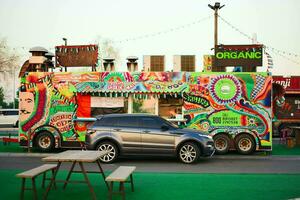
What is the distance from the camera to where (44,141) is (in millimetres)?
16312

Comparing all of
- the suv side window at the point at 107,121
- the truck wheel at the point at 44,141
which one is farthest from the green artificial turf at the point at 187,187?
the truck wheel at the point at 44,141

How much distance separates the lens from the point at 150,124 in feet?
44.8

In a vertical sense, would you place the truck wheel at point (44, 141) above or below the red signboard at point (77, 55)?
below

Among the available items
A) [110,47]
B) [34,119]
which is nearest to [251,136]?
[34,119]

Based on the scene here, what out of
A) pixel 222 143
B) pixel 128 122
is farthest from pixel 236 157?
pixel 128 122

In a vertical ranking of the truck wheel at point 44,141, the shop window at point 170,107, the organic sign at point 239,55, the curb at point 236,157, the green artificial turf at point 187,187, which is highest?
the organic sign at point 239,55

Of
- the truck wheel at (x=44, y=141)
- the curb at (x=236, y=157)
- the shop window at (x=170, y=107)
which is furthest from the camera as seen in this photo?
the shop window at (x=170, y=107)

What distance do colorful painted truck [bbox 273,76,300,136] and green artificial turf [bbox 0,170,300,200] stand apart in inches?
560

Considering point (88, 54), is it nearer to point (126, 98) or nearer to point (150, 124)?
point (126, 98)

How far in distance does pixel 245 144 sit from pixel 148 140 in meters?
5.00

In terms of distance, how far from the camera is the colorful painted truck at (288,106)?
24.2 meters

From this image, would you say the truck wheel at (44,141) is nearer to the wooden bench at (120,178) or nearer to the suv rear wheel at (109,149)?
the suv rear wheel at (109,149)

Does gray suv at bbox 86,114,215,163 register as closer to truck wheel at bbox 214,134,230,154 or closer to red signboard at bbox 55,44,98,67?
truck wheel at bbox 214,134,230,154

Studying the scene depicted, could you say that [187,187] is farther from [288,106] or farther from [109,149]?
[288,106]
